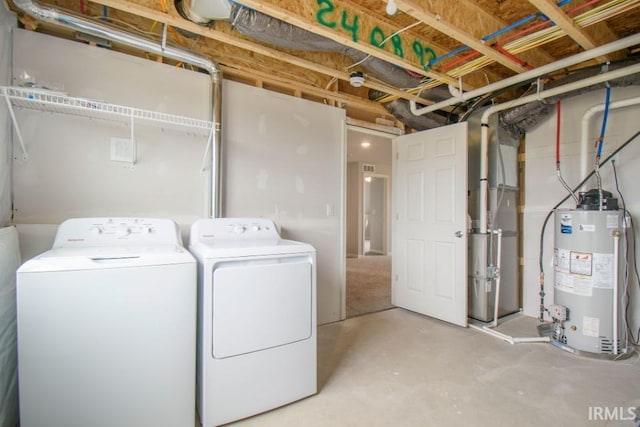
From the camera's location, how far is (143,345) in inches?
56.9

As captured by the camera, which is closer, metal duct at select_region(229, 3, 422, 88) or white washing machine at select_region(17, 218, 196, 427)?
white washing machine at select_region(17, 218, 196, 427)

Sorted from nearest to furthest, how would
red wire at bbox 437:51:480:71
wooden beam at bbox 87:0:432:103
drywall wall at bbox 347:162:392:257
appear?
wooden beam at bbox 87:0:432:103
red wire at bbox 437:51:480:71
drywall wall at bbox 347:162:392:257

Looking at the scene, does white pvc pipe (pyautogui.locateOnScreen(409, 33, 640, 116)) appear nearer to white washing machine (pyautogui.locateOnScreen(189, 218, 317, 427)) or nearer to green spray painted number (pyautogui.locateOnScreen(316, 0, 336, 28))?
green spray painted number (pyautogui.locateOnScreen(316, 0, 336, 28))

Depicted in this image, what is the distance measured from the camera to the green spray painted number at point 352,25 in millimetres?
1986

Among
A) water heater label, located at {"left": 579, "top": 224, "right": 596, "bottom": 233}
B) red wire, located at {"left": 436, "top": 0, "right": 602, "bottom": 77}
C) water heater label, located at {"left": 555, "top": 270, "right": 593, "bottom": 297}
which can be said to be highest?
red wire, located at {"left": 436, "top": 0, "right": 602, "bottom": 77}

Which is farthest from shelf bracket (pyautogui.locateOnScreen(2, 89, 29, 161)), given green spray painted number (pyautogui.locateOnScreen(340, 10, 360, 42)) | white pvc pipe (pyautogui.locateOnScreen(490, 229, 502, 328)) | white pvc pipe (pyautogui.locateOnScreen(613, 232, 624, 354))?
white pvc pipe (pyautogui.locateOnScreen(613, 232, 624, 354))

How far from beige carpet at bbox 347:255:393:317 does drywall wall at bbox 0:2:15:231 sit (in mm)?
2910

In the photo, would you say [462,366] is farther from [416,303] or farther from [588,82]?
[588,82]

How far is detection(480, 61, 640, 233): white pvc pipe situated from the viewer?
2273mm

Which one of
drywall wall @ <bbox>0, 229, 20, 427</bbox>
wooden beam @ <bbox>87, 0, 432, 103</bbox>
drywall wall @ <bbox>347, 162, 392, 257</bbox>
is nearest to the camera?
drywall wall @ <bbox>0, 229, 20, 427</bbox>

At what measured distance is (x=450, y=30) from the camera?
74.9 inches

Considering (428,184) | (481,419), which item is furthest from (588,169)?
(481,419)

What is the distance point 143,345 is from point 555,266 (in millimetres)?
3201

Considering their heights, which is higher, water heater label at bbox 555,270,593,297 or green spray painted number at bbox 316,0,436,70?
green spray painted number at bbox 316,0,436,70
